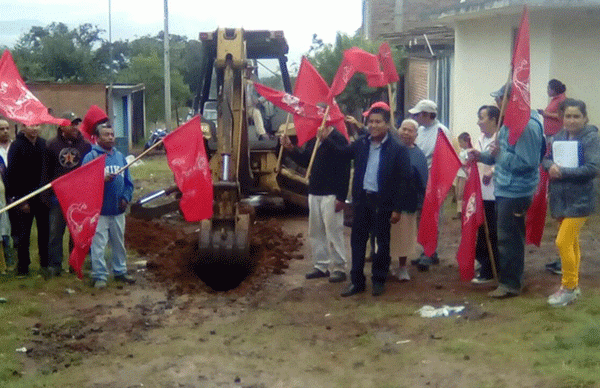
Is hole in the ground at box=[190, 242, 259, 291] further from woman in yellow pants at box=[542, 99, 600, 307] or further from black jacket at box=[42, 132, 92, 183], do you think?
woman in yellow pants at box=[542, 99, 600, 307]

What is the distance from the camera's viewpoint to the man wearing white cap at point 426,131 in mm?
9637

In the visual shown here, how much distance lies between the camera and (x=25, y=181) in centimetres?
947

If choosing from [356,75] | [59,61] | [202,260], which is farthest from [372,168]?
[59,61]

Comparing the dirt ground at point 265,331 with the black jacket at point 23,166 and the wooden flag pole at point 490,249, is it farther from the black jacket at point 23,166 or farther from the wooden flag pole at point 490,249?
the black jacket at point 23,166

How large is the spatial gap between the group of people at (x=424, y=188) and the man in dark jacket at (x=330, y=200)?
10 mm

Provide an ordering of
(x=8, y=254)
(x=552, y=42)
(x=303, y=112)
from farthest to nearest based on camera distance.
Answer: (x=552, y=42)
(x=8, y=254)
(x=303, y=112)

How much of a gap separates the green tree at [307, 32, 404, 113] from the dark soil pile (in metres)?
11.7

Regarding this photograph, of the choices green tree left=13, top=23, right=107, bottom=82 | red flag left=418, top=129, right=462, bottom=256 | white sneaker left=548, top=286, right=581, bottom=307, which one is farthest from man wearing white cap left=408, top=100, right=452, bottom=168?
green tree left=13, top=23, right=107, bottom=82

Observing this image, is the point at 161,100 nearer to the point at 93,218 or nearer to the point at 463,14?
the point at 463,14

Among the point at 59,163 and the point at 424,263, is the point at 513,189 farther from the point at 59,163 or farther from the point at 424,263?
the point at 59,163

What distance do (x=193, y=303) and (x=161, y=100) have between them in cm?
3137

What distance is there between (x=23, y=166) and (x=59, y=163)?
1.58 feet

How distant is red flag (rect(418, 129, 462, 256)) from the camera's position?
876 cm

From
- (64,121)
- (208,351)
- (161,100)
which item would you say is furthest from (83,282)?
(161,100)
